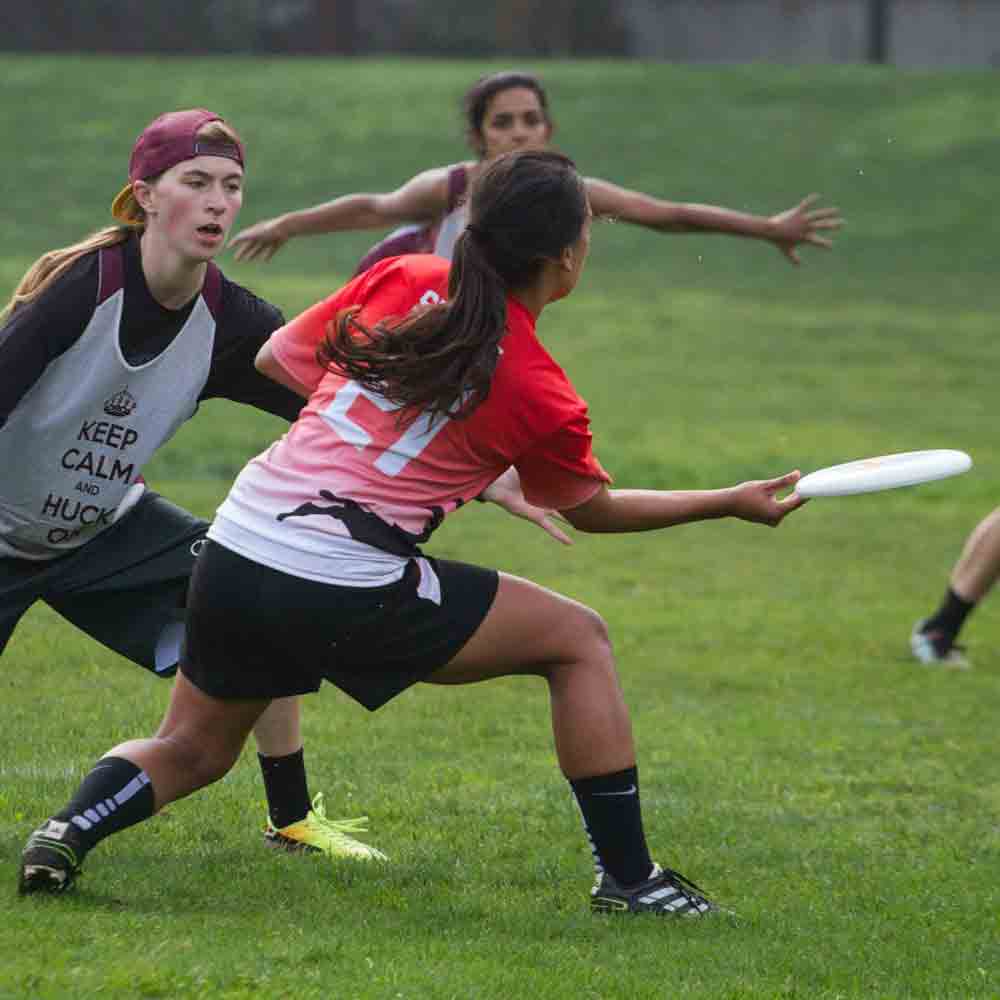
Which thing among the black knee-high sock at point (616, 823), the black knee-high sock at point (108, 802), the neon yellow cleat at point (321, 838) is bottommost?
the neon yellow cleat at point (321, 838)

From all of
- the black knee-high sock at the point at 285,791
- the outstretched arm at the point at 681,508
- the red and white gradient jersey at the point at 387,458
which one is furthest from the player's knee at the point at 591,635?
the black knee-high sock at the point at 285,791

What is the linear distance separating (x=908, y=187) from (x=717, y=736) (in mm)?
23564

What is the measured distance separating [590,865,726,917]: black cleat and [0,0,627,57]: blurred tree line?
37.8 m

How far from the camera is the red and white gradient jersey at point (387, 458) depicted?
4074mm

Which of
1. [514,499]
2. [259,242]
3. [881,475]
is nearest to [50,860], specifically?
[514,499]

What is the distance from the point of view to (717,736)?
22.6ft

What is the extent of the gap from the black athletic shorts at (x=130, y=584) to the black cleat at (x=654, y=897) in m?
1.22

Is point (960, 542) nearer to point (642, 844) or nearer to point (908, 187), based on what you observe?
point (642, 844)

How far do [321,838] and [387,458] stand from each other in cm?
127

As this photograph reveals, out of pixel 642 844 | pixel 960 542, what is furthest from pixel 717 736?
pixel 960 542

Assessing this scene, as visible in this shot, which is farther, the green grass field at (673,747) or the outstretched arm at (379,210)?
the outstretched arm at (379,210)

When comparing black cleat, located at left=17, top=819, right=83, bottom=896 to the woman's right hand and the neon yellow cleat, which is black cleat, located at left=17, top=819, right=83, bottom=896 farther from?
the woman's right hand

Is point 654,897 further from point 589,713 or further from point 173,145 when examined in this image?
point 173,145

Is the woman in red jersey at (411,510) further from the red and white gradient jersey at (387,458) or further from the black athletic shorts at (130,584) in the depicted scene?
the black athletic shorts at (130,584)
